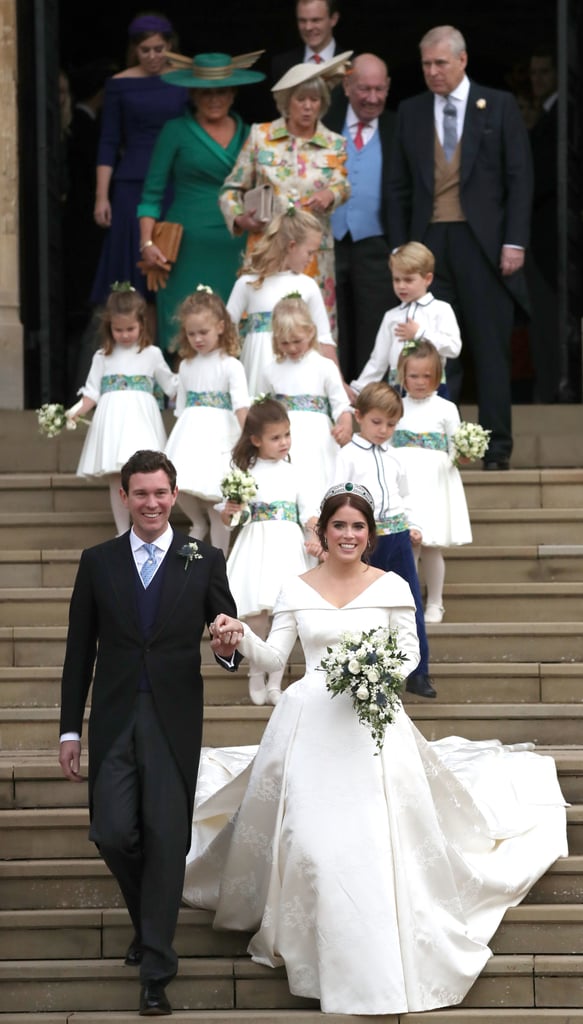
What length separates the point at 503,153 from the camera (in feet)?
39.3

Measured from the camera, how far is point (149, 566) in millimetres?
7758

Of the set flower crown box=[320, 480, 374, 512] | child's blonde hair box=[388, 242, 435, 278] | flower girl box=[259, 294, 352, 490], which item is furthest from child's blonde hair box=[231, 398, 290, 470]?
flower crown box=[320, 480, 374, 512]

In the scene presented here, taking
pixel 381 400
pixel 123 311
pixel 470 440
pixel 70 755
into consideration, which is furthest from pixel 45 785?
pixel 123 311

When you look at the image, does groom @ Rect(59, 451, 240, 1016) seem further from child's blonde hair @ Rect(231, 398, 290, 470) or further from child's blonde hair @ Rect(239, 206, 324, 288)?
child's blonde hair @ Rect(239, 206, 324, 288)

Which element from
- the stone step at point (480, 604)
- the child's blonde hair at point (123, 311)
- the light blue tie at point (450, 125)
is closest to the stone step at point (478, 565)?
the stone step at point (480, 604)

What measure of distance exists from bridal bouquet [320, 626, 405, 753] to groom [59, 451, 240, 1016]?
0.39 metres

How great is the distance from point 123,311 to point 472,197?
2055 millimetres

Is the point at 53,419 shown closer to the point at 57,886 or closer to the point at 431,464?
the point at 431,464

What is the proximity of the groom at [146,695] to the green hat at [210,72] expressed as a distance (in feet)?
17.5

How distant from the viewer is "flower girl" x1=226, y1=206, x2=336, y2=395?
11359mm

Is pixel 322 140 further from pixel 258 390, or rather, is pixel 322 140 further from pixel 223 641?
pixel 223 641

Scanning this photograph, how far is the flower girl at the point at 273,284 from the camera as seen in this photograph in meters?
11.4

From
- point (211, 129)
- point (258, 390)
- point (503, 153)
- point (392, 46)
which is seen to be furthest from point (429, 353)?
point (392, 46)

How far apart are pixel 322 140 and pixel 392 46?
17.7 ft
